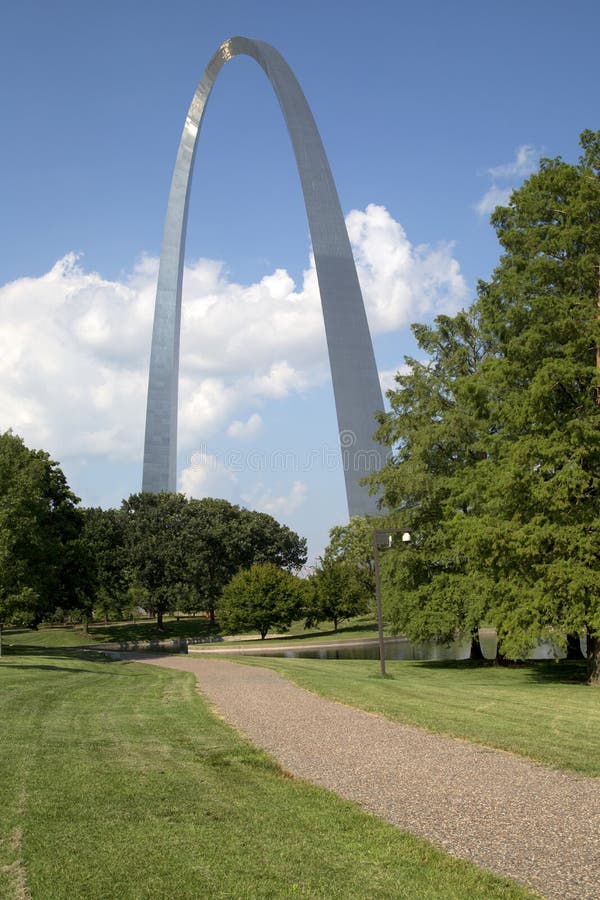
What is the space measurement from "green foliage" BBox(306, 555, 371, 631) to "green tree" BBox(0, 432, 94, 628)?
17.3 meters

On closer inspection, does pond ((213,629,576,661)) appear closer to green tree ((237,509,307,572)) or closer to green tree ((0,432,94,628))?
green tree ((0,432,94,628))

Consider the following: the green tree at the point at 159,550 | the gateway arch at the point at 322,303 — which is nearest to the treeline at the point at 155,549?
the green tree at the point at 159,550

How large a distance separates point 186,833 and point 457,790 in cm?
275

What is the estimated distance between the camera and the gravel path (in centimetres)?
526

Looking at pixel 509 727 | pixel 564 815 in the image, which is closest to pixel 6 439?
pixel 509 727

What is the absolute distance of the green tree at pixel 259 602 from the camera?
51906 mm

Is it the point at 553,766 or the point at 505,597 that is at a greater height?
the point at 505,597

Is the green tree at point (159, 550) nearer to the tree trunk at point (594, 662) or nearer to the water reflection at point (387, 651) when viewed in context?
the water reflection at point (387, 651)

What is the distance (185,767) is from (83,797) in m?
1.60

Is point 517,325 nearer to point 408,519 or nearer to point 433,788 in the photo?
point 408,519

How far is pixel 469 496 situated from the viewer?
2334 cm

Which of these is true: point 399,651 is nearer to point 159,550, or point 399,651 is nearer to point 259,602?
point 259,602

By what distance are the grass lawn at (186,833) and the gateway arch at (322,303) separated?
2585cm

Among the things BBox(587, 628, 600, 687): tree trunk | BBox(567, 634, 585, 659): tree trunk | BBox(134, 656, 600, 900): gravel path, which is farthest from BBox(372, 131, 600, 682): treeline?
BBox(134, 656, 600, 900): gravel path
